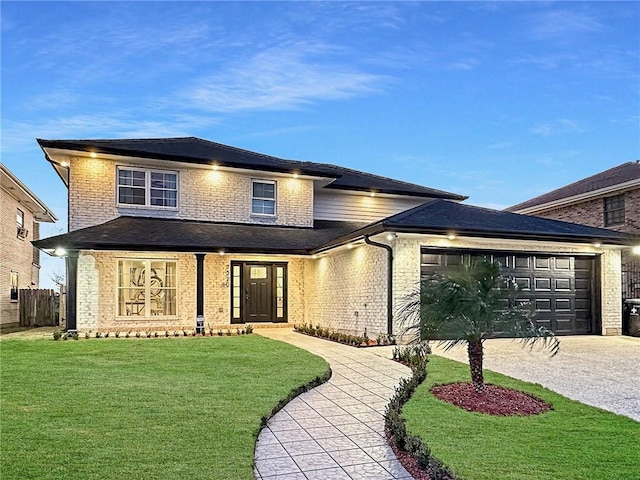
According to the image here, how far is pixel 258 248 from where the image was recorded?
1469cm

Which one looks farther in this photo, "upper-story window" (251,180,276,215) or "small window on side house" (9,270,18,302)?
"small window on side house" (9,270,18,302)

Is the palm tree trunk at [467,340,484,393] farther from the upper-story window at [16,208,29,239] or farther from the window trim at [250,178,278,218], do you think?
the upper-story window at [16,208,29,239]

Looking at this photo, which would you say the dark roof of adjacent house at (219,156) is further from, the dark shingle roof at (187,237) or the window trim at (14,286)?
the window trim at (14,286)

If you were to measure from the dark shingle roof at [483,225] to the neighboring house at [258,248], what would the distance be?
42mm

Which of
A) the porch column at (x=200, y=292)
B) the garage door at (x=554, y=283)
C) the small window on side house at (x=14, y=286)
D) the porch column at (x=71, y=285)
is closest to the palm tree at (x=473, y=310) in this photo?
the garage door at (x=554, y=283)

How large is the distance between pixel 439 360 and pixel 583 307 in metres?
6.85

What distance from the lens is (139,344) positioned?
11.8 metres

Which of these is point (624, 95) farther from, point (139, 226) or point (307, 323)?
point (139, 226)

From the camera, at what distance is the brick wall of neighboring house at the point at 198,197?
15.2 m

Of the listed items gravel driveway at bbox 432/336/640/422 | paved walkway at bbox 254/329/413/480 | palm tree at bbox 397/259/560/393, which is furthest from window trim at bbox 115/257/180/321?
palm tree at bbox 397/259/560/393

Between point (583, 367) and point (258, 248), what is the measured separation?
8.92 meters

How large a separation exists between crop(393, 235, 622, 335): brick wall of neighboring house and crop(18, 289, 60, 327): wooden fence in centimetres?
1316

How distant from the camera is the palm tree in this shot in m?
6.27

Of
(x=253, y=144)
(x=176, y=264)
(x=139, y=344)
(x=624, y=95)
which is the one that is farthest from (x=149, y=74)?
(x=253, y=144)
